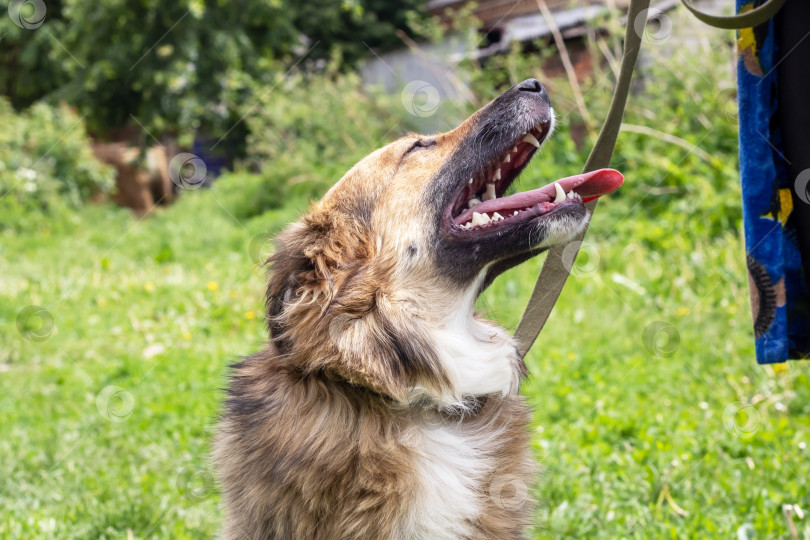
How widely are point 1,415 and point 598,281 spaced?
4668mm

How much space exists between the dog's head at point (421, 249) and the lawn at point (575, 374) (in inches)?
13.8

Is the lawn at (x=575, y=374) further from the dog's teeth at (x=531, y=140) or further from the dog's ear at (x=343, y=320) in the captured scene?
the dog's teeth at (x=531, y=140)

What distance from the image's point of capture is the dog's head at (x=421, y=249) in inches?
89.5

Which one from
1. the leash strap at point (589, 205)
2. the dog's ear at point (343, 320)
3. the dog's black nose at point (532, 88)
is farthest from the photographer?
the dog's black nose at point (532, 88)

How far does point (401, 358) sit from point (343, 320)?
22 cm

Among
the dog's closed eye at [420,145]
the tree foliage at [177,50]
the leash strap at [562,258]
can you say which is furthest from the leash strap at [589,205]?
the tree foliage at [177,50]

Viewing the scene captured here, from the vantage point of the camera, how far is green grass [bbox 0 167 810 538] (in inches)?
127

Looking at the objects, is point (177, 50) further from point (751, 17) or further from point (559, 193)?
point (751, 17)

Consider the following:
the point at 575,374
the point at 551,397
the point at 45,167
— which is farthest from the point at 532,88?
the point at 45,167

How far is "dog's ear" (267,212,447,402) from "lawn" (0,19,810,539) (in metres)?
0.30

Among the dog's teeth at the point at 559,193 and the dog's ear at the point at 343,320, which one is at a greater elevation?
the dog's ear at the point at 343,320

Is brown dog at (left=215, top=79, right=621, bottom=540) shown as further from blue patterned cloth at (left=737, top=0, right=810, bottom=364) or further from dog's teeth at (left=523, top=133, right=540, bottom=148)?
blue patterned cloth at (left=737, top=0, right=810, bottom=364)

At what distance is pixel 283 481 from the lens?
2.11 metres

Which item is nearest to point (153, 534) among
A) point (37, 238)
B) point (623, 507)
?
point (623, 507)
